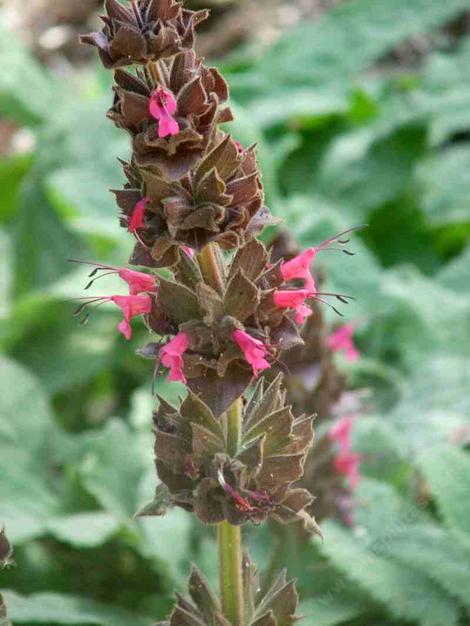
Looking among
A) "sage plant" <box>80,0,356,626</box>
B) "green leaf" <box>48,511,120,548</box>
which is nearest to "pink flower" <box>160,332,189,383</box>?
"sage plant" <box>80,0,356,626</box>

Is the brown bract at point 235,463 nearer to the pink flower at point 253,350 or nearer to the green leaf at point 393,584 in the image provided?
the pink flower at point 253,350

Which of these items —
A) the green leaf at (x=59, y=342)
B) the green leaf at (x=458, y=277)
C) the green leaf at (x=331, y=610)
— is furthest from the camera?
the green leaf at (x=59, y=342)

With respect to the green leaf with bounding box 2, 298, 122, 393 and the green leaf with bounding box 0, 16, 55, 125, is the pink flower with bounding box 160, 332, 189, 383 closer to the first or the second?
the green leaf with bounding box 2, 298, 122, 393

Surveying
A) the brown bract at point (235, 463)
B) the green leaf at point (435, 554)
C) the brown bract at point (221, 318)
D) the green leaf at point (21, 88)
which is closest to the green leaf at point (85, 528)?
the green leaf at point (435, 554)

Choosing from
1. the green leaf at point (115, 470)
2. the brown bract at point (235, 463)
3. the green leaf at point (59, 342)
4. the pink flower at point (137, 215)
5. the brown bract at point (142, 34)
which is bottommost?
the brown bract at point (235, 463)

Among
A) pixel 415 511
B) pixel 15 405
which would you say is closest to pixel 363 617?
pixel 415 511

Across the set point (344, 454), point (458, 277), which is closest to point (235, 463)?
point (344, 454)

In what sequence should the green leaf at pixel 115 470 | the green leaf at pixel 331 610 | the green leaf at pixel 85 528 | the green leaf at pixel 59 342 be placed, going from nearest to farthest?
the green leaf at pixel 331 610
the green leaf at pixel 85 528
the green leaf at pixel 115 470
the green leaf at pixel 59 342
